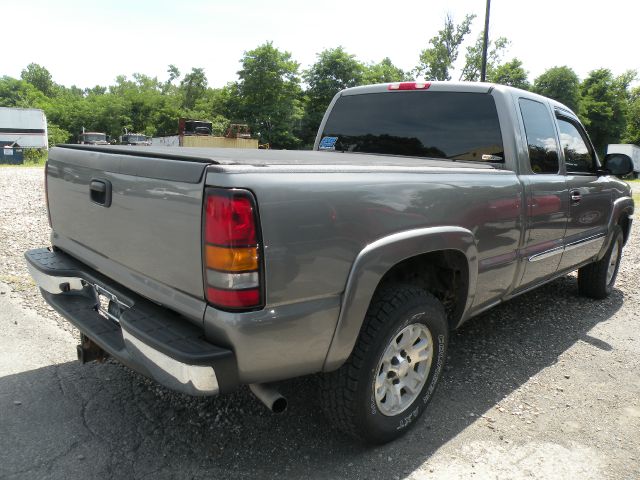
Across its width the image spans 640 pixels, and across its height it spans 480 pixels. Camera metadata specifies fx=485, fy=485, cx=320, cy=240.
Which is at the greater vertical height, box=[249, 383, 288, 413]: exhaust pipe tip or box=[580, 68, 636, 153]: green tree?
box=[580, 68, 636, 153]: green tree

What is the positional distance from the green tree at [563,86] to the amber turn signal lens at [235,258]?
188 ft

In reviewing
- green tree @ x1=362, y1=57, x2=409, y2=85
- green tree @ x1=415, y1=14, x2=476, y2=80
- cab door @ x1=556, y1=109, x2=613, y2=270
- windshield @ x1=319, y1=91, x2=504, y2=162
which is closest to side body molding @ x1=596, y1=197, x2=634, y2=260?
cab door @ x1=556, y1=109, x2=613, y2=270

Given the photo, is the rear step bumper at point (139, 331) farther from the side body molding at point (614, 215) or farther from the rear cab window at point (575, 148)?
the side body molding at point (614, 215)

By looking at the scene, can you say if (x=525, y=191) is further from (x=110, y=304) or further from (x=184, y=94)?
(x=184, y=94)

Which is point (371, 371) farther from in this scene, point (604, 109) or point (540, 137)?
point (604, 109)

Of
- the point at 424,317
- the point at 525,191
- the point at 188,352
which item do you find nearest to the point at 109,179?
the point at 188,352

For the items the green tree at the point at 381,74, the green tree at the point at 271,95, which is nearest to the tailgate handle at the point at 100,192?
Answer: the green tree at the point at 271,95

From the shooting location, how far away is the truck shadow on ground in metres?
2.33

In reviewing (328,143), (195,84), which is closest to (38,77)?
(195,84)

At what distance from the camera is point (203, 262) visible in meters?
1.86

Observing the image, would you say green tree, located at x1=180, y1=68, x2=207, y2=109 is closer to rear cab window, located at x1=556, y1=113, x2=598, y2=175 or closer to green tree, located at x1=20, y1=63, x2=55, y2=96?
green tree, located at x1=20, y1=63, x2=55, y2=96

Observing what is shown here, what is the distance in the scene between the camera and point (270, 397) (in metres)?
2.06

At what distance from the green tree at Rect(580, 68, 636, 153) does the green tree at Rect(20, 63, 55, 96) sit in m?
102

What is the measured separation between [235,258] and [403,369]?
123 centimetres
